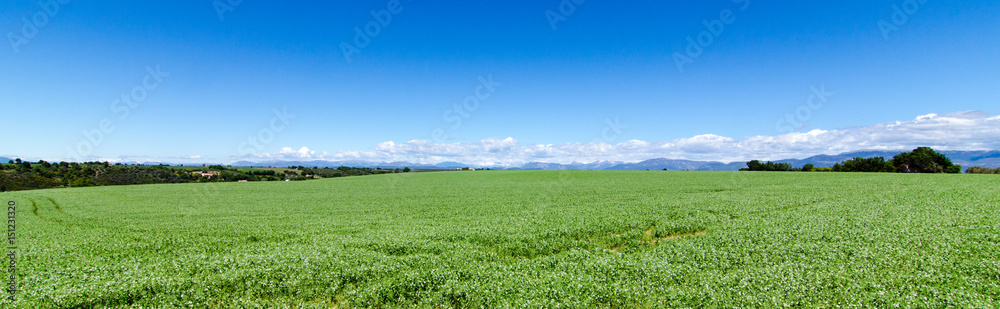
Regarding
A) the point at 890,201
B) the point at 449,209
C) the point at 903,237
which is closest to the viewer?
the point at 903,237

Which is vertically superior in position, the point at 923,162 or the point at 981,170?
the point at 923,162

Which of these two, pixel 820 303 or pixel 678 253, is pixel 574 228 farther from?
pixel 820 303

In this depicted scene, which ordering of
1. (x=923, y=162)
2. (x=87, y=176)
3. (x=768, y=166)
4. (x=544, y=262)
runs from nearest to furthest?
(x=544, y=262) < (x=923, y=162) < (x=87, y=176) < (x=768, y=166)

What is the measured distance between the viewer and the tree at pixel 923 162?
7050cm

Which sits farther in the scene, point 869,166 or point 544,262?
point 869,166

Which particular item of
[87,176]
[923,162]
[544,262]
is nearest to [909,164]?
[923,162]

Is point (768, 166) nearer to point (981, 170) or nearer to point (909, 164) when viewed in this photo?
point (909, 164)

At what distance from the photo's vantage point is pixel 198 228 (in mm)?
18422

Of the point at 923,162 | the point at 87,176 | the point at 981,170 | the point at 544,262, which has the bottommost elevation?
the point at 544,262

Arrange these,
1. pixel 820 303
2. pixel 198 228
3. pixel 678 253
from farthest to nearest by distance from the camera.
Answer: pixel 198 228 → pixel 678 253 → pixel 820 303

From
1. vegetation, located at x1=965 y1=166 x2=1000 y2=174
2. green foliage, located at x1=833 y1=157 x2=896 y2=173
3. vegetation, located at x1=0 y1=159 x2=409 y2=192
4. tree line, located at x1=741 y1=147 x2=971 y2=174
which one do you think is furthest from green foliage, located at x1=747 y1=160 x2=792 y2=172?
vegetation, located at x1=0 y1=159 x2=409 y2=192

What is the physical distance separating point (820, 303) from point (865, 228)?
9465mm

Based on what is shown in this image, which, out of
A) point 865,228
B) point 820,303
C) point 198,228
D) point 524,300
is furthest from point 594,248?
point 198,228

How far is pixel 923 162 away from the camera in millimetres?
72438
